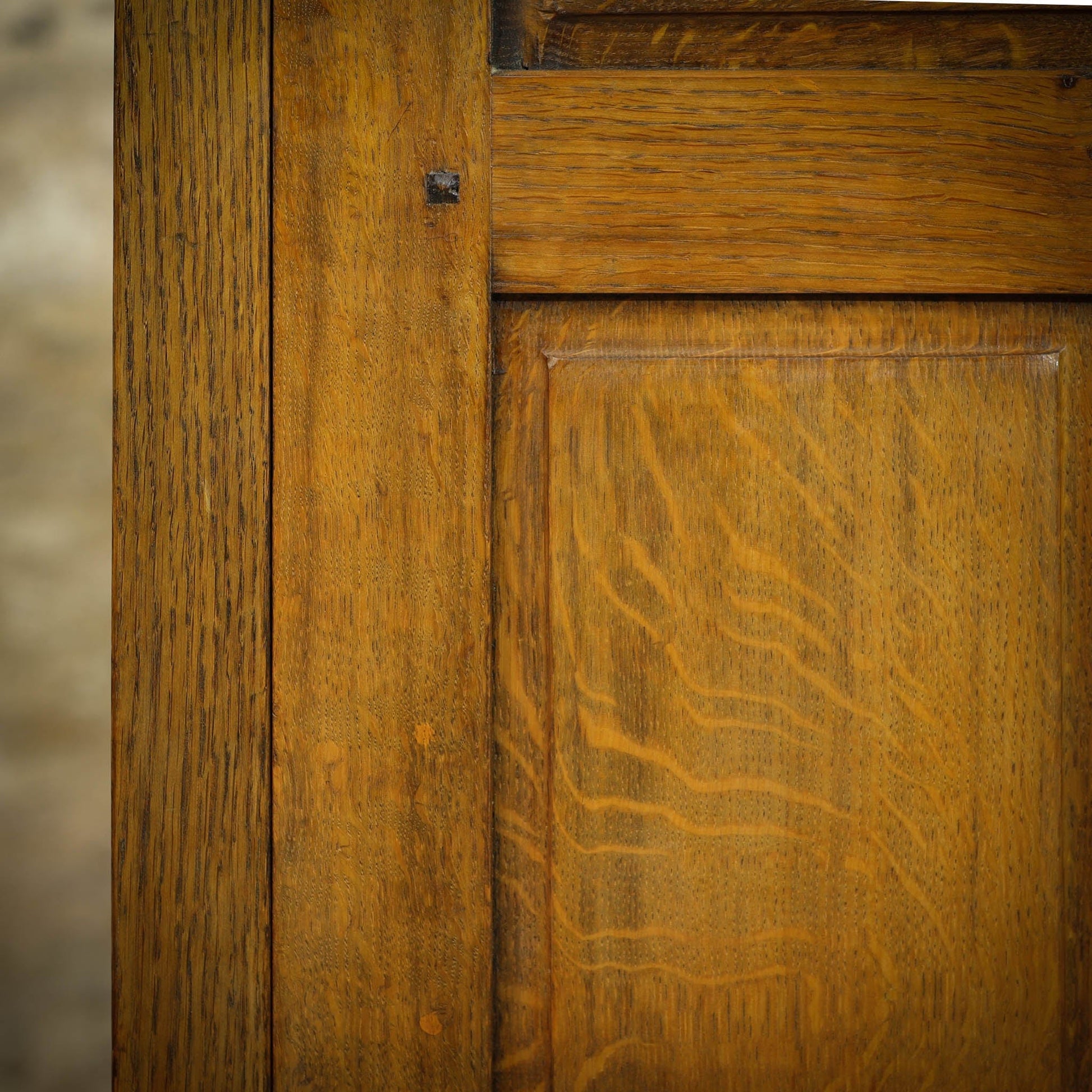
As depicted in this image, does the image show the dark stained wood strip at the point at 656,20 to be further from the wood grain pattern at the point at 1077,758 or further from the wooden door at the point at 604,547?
the wood grain pattern at the point at 1077,758

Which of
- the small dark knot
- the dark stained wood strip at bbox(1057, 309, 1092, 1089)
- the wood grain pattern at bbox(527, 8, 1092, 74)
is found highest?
the wood grain pattern at bbox(527, 8, 1092, 74)

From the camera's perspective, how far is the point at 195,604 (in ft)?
1.23

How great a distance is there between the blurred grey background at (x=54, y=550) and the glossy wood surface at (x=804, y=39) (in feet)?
0.93

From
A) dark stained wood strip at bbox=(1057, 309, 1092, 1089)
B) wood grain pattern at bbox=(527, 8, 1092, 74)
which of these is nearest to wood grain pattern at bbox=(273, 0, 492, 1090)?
wood grain pattern at bbox=(527, 8, 1092, 74)

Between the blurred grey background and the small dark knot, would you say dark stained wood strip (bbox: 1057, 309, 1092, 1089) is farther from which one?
the blurred grey background

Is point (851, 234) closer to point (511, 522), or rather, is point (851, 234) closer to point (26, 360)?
point (511, 522)

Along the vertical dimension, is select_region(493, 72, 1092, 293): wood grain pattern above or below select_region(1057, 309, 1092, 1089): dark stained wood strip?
above

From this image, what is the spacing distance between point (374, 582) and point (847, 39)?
0.38 meters

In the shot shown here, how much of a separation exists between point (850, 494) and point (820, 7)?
0.26 metres

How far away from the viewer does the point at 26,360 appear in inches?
→ 17.6

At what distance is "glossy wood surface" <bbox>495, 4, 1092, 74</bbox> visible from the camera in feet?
1.27

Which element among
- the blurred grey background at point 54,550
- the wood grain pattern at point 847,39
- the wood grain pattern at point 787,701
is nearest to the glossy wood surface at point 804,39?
the wood grain pattern at point 847,39

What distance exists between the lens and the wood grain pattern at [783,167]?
0.38 m

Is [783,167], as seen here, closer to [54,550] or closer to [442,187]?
[442,187]
